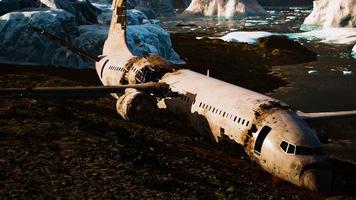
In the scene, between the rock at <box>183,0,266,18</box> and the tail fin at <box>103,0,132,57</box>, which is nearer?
the tail fin at <box>103,0,132,57</box>

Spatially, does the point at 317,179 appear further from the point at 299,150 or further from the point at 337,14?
the point at 337,14

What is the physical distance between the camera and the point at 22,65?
2088 inches

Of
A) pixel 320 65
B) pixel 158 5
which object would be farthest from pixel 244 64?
pixel 158 5

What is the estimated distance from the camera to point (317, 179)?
20094 mm

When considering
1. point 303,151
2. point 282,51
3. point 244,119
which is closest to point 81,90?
point 244,119

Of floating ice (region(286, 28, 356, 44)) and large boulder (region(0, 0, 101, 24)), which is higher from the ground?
large boulder (region(0, 0, 101, 24))

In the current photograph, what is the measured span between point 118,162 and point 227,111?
739 centimetres

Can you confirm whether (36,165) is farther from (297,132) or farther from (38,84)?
(38,84)

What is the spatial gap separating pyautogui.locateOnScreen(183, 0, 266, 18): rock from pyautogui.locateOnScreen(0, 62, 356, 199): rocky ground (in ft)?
393

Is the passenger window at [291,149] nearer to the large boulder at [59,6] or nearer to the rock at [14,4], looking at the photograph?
the large boulder at [59,6]

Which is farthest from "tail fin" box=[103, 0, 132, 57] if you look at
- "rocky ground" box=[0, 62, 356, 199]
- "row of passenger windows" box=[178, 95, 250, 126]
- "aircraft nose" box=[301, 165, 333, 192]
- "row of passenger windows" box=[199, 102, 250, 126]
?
"aircraft nose" box=[301, 165, 333, 192]

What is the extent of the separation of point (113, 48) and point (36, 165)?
959 inches

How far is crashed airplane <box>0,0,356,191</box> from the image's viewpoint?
68.0 feet

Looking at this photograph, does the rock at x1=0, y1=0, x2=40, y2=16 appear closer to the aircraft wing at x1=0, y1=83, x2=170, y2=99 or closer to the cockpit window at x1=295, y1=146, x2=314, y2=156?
the aircraft wing at x1=0, y1=83, x2=170, y2=99
